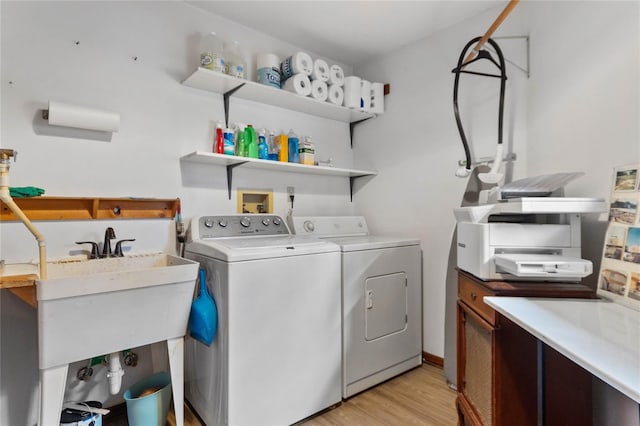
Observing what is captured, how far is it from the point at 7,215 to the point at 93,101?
729 millimetres

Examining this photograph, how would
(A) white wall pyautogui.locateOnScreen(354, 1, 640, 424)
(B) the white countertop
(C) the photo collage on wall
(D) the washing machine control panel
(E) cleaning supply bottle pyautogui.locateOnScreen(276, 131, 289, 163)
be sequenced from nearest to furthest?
(B) the white countertop, (C) the photo collage on wall, (A) white wall pyautogui.locateOnScreen(354, 1, 640, 424), (D) the washing machine control panel, (E) cleaning supply bottle pyautogui.locateOnScreen(276, 131, 289, 163)

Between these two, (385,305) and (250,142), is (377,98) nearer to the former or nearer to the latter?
(250,142)

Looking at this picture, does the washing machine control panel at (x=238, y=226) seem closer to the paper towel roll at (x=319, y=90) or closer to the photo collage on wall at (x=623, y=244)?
the paper towel roll at (x=319, y=90)

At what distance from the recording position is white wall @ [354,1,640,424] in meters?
1.47

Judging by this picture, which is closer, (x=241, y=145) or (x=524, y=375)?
(x=524, y=375)

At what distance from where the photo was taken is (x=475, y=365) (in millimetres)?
1527

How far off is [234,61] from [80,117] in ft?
3.23

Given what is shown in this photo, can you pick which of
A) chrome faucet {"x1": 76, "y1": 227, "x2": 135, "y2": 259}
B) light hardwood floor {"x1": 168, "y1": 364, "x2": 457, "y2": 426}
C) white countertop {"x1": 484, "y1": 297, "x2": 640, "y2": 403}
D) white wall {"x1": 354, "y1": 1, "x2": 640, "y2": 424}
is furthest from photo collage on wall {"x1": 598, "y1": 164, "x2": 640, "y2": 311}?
chrome faucet {"x1": 76, "y1": 227, "x2": 135, "y2": 259}

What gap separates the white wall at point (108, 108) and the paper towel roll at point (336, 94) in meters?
0.60

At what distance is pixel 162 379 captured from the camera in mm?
1870

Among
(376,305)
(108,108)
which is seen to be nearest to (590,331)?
(376,305)

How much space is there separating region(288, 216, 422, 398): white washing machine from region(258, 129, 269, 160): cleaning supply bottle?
1.63 ft

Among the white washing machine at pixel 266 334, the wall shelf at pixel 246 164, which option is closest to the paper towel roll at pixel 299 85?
the wall shelf at pixel 246 164

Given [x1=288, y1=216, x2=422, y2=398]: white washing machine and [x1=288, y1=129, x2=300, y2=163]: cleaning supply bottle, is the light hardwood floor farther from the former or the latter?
[x1=288, y1=129, x2=300, y2=163]: cleaning supply bottle
